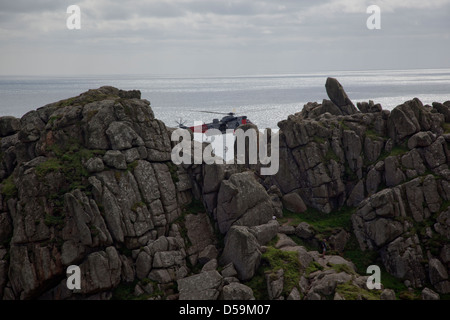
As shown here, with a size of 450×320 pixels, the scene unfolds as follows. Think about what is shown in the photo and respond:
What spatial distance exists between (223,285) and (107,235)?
11.7 meters

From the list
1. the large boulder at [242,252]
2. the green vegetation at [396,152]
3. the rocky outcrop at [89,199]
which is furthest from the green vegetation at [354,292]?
the green vegetation at [396,152]

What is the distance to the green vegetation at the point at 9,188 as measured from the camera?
147ft

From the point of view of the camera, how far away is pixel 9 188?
45.6m

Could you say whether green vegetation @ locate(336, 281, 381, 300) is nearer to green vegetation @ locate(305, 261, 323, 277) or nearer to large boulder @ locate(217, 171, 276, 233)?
green vegetation @ locate(305, 261, 323, 277)

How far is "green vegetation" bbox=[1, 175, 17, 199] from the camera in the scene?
1764 inches

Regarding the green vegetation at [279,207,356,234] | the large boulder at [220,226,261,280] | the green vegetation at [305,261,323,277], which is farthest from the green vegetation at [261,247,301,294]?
the green vegetation at [279,207,356,234]
